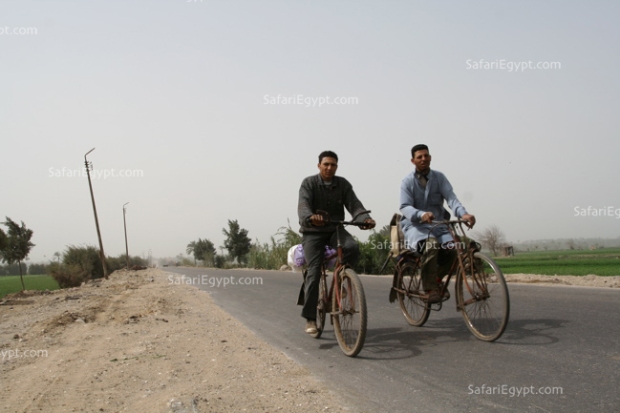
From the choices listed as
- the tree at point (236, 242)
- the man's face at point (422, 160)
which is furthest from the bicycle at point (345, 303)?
the tree at point (236, 242)

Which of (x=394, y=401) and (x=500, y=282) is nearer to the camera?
(x=394, y=401)

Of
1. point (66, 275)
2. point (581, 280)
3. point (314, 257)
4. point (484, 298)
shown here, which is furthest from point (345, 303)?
point (66, 275)

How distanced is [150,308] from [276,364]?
6.37 meters

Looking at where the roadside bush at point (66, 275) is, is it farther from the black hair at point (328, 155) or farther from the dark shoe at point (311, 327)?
the black hair at point (328, 155)

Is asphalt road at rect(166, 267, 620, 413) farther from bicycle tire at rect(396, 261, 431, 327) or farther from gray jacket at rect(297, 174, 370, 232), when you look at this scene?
gray jacket at rect(297, 174, 370, 232)

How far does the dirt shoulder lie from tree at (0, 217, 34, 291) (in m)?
40.5

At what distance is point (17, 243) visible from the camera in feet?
145

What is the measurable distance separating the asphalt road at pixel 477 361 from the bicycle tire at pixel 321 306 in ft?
0.49

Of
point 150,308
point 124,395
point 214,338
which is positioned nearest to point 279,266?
point 150,308

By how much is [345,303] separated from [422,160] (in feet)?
6.11

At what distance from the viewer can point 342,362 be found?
492 cm

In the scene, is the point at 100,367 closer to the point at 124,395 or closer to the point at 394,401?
the point at 124,395

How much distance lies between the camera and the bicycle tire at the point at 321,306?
5.89m

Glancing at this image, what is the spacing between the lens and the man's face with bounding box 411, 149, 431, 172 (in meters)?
6.03
